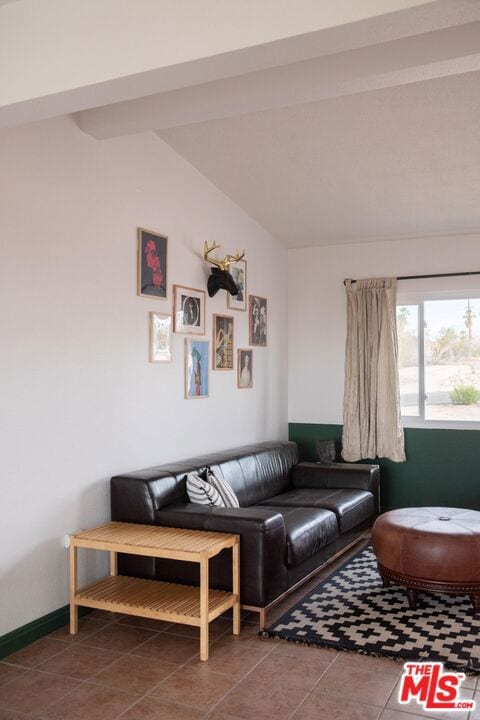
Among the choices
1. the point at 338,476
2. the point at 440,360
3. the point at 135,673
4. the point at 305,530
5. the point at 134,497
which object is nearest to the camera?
the point at 135,673

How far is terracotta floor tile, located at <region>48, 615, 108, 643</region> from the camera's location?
3.70 meters

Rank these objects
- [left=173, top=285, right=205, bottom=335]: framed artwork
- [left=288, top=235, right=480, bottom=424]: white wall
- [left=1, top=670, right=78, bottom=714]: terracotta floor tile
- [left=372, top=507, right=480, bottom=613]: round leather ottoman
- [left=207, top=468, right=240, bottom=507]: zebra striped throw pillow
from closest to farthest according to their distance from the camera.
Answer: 1. [left=1, top=670, right=78, bottom=714]: terracotta floor tile
2. [left=372, top=507, right=480, bottom=613]: round leather ottoman
3. [left=207, top=468, right=240, bottom=507]: zebra striped throw pillow
4. [left=173, top=285, right=205, bottom=335]: framed artwork
5. [left=288, top=235, right=480, bottom=424]: white wall

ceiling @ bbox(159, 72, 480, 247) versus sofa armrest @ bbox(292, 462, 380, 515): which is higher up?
ceiling @ bbox(159, 72, 480, 247)

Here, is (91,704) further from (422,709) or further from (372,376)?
(372,376)

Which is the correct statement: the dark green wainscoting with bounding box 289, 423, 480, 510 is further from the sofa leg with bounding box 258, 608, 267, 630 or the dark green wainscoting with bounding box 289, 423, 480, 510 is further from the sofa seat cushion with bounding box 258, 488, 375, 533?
the sofa leg with bounding box 258, 608, 267, 630

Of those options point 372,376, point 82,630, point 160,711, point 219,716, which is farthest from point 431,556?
point 372,376

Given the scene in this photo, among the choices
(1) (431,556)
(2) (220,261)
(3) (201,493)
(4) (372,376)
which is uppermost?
(2) (220,261)

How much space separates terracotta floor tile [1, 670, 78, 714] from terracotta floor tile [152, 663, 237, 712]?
0.43 metres

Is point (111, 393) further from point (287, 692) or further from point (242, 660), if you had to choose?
point (287, 692)

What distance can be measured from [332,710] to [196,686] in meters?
0.62

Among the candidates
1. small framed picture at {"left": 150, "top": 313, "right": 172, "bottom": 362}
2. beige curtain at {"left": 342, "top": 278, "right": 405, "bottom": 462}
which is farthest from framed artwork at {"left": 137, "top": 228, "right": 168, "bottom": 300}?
beige curtain at {"left": 342, "top": 278, "right": 405, "bottom": 462}

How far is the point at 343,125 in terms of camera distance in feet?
14.9

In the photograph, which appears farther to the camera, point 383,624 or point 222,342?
point 222,342

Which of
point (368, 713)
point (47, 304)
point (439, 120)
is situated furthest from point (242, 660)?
point (439, 120)
